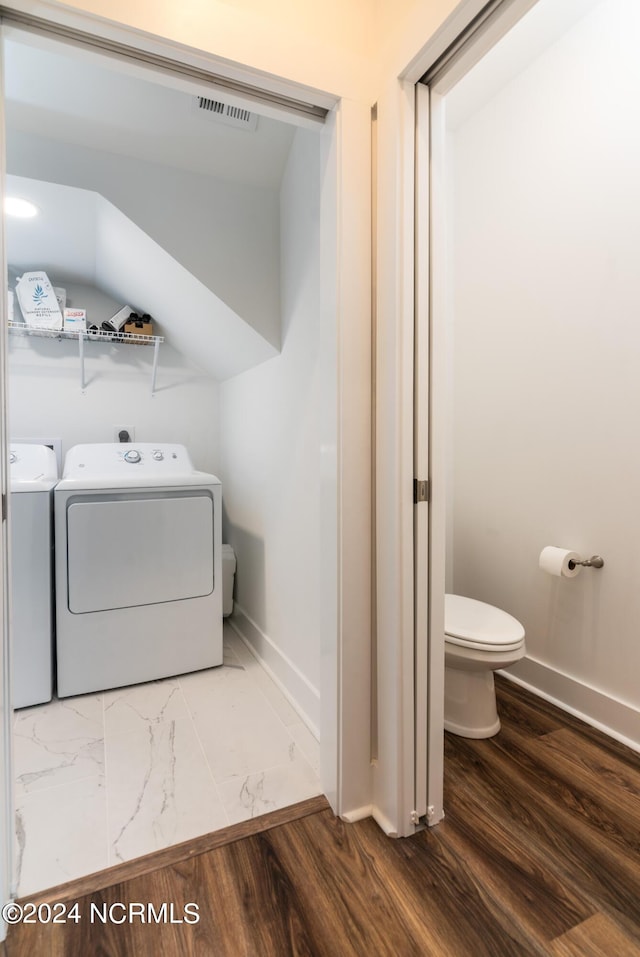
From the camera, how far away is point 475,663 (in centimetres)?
149

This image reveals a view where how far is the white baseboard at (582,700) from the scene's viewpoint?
5.02 feet

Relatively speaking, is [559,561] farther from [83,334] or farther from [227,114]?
[83,334]

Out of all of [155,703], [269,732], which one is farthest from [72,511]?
[269,732]

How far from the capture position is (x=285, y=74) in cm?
107

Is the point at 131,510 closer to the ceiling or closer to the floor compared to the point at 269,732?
closer to the ceiling

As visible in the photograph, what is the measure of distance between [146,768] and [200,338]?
1.92 meters

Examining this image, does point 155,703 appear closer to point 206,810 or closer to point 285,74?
point 206,810

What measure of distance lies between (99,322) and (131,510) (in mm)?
1364

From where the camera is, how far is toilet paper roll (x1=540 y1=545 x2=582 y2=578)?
1.63 metres

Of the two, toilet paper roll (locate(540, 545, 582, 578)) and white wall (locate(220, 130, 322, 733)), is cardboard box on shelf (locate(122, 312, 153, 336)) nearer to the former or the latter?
white wall (locate(220, 130, 322, 733))

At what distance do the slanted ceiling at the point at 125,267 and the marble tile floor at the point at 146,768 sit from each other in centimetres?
148

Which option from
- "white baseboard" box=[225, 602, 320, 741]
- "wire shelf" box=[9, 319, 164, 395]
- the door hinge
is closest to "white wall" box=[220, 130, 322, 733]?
"white baseboard" box=[225, 602, 320, 741]

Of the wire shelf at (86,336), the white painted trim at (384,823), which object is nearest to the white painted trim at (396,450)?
the white painted trim at (384,823)

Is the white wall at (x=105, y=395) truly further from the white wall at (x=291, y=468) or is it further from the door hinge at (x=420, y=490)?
the door hinge at (x=420, y=490)
